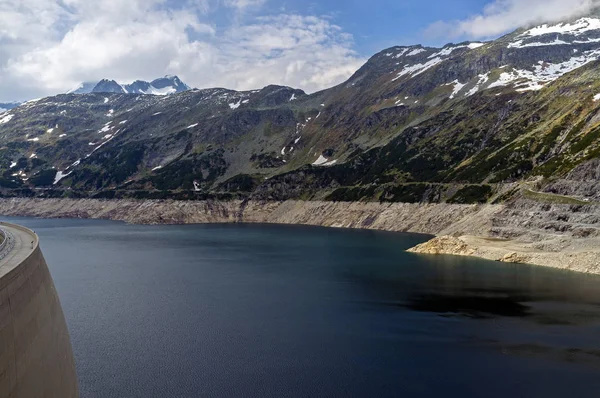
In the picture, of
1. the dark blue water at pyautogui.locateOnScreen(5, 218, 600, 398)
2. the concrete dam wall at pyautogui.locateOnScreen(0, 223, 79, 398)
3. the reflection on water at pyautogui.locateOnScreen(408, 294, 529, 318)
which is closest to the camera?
the concrete dam wall at pyautogui.locateOnScreen(0, 223, 79, 398)

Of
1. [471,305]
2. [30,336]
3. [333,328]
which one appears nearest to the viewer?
[30,336]

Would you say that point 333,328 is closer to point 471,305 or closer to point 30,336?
point 471,305

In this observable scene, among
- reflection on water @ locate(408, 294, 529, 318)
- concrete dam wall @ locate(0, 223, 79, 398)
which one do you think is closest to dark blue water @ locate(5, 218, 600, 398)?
reflection on water @ locate(408, 294, 529, 318)

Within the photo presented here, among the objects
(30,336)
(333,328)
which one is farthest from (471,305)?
(30,336)

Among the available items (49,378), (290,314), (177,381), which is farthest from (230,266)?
(49,378)

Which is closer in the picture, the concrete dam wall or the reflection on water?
the concrete dam wall

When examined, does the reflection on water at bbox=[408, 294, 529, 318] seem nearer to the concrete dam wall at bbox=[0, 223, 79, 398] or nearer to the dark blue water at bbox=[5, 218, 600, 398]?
the dark blue water at bbox=[5, 218, 600, 398]
